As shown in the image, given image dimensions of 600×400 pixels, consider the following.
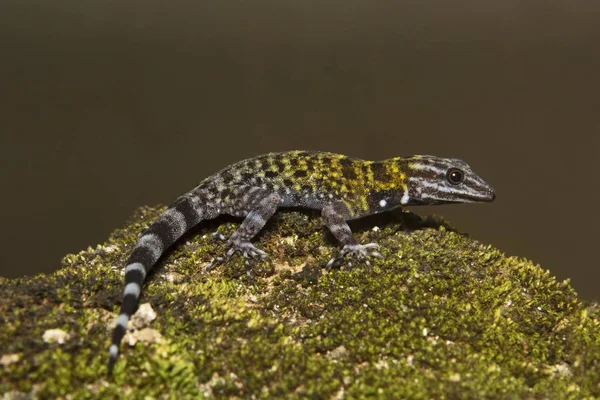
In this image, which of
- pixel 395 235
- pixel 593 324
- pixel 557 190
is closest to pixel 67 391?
pixel 395 235

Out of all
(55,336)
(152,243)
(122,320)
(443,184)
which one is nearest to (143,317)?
(122,320)

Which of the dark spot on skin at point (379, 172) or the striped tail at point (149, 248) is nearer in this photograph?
the striped tail at point (149, 248)

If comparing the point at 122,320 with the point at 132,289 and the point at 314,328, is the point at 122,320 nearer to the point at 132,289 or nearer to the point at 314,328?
the point at 132,289

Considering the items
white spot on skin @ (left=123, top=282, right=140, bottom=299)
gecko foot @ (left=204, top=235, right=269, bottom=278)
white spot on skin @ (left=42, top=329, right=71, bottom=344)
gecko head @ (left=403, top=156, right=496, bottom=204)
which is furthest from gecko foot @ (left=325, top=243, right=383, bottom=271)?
white spot on skin @ (left=42, top=329, right=71, bottom=344)

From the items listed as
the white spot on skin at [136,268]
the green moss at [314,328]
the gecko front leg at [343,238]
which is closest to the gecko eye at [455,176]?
the green moss at [314,328]

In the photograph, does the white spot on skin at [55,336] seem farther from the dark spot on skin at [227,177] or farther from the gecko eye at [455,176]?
the gecko eye at [455,176]

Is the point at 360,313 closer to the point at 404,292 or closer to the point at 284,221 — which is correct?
the point at 404,292
